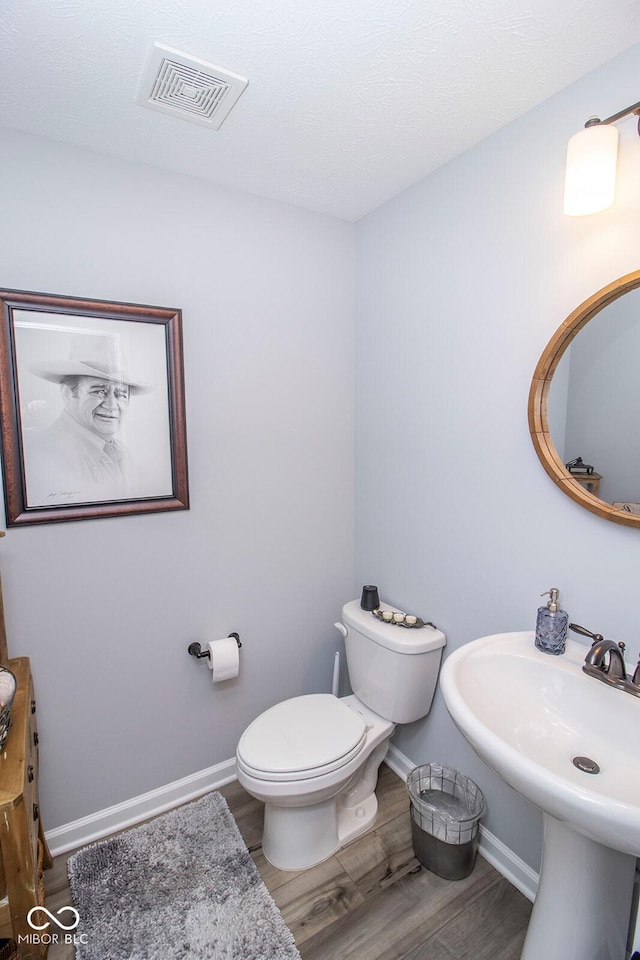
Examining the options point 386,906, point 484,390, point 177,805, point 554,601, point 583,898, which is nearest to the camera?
point 583,898

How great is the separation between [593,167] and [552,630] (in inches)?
46.6

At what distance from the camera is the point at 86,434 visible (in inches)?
62.6

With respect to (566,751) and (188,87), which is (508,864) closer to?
(566,751)

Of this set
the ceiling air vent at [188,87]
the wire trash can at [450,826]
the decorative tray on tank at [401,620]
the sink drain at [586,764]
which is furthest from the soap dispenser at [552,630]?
the ceiling air vent at [188,87]

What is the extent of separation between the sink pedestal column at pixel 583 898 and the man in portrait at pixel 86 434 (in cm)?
164

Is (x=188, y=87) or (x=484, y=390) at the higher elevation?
(x=188, y=87)

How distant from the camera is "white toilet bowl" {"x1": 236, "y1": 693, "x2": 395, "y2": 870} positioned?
1482 mm

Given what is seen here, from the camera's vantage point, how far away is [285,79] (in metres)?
1.23

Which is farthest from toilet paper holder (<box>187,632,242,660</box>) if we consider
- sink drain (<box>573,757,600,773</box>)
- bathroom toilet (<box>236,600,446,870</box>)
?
sink drain (<box>573,757,600,773</box>)

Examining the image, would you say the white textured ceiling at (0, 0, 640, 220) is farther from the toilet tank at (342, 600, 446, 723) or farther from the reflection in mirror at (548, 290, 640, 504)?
the toilet tank at (342, 600, 446, 723)

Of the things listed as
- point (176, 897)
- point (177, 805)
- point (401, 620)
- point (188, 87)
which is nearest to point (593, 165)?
point (188, 87)

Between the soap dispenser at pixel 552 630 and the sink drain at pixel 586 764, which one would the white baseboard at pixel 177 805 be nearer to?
the sink drain at pixel 586 764

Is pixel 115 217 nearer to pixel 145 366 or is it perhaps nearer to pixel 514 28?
pixel 145 366

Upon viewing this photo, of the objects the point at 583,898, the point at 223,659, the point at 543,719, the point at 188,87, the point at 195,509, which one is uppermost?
the point at 188,87
